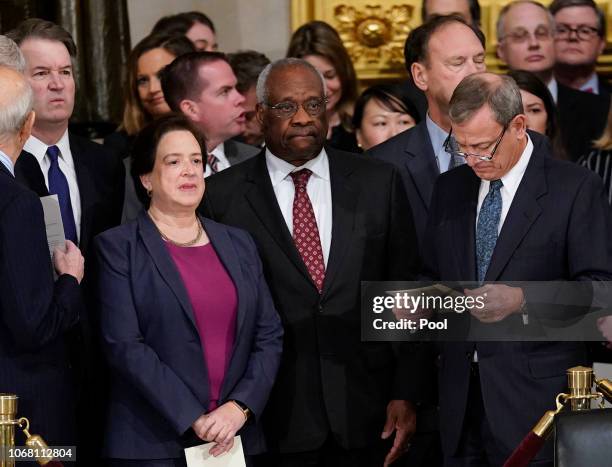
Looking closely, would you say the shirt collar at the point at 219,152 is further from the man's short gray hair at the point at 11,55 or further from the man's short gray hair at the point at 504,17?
the man's short gray hair at the point at 504,17

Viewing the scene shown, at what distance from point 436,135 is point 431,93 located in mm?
222

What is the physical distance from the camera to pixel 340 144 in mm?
6082

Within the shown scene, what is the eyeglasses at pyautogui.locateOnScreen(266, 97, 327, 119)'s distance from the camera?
178 inches

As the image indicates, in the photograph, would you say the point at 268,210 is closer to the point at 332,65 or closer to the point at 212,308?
the point at 212,308

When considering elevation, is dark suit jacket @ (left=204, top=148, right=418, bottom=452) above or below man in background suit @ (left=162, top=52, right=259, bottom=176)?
below

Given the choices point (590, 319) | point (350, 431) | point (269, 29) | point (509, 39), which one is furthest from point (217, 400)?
point (269, 29)

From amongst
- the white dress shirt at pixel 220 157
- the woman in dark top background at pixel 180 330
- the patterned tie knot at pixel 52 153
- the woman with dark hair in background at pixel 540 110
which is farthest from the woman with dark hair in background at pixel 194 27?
the woman in dark top background at pixel 180 330

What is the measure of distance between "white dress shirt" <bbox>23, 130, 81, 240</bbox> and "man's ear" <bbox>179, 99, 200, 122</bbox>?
34.8 inches

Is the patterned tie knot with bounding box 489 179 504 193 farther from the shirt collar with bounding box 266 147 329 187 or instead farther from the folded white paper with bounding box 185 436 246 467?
the folded white paper with bounding box 185 436 246 467

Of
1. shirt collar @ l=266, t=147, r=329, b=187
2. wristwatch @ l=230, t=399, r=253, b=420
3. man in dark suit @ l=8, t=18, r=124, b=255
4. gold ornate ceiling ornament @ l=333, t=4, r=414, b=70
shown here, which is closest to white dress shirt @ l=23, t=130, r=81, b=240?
man in dark suit @ l=8, t=18, r=124, b=255

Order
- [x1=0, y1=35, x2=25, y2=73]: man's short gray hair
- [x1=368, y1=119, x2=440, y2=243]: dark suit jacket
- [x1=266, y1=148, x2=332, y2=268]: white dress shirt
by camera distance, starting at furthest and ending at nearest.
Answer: [x1=368, y1=119, x2=440, y2=243]: dark suit jacket, [x1=266, y1=148, x2=332, y2=268]: white dress shirt, [x1=0, y1=35, x2=25, y2=73]: man's short gray hair

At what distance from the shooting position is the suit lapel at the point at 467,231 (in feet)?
13.6

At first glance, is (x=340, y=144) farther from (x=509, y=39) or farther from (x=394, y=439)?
(x=394, y=439)

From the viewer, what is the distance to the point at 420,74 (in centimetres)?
525
